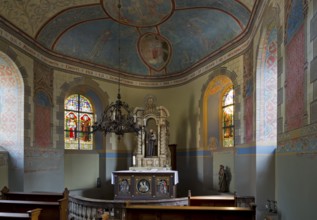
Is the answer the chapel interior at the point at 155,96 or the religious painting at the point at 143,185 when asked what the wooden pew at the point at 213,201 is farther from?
the religious painting at the point at 143,185

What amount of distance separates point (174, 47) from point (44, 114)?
20.2 feet

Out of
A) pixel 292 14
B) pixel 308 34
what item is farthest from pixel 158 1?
pixel 308 34

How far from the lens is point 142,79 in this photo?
13578 millimetres

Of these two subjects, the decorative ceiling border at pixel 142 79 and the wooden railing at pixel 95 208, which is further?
the decorative ceiling border at pixel 142 79

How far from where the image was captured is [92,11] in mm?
9773

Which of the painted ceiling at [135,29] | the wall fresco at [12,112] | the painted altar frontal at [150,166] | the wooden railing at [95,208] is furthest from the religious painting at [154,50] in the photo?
the wooden railing at [95,208]

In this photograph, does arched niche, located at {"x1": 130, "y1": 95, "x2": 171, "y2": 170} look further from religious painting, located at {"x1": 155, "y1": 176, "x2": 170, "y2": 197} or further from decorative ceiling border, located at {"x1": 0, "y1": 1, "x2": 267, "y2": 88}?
decorative ceiling border, located at {"x1": 0, "y1": 1, "x2": 267, "y2": 88}

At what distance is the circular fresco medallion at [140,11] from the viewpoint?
949 cm

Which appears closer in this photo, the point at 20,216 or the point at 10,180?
the point at 20,216

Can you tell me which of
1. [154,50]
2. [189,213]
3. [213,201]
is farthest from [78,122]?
[189,213]

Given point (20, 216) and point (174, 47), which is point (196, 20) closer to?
point (174, 47)

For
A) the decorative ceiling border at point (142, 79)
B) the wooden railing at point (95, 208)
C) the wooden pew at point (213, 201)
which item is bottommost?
the wooden railing at point (95, 208)

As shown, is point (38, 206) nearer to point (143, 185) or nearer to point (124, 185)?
point (124, 185)

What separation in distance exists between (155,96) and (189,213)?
28.7 ft
